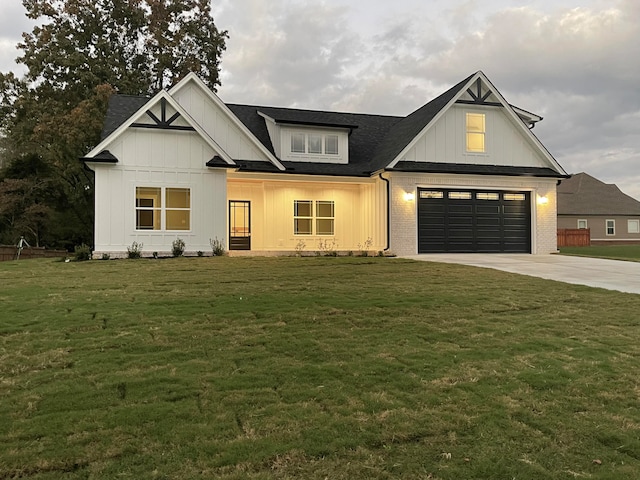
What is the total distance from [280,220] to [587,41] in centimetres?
1581

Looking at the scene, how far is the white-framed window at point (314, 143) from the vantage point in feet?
64.0

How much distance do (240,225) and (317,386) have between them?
616 inches

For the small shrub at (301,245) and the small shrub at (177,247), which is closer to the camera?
the small shrub at (177,247)

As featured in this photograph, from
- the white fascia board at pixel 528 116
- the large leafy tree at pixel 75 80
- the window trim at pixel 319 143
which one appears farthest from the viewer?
the large leafy tree at pixel 75 80

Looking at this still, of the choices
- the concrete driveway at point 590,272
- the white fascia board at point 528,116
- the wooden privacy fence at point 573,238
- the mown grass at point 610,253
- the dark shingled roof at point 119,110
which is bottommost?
the concrete driveway at point 590,272

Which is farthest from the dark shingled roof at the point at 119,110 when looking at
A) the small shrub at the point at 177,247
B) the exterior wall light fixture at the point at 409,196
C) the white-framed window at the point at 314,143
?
the exterior wall light fixture at the point at 409,196

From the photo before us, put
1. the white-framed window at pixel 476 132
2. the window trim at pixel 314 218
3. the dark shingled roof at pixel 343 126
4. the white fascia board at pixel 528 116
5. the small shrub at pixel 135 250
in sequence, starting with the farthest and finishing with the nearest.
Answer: the white fascia board at pixel 528 116 → the window trim at pixel 314 218 → the white-framed window at pixel 476 132 → the dark shingled roof at pixel 343 126 → the small shrub at pixel 135 250

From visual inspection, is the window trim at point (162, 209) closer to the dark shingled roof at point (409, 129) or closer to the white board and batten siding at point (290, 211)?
the white board and batten siding at point (290, 211)

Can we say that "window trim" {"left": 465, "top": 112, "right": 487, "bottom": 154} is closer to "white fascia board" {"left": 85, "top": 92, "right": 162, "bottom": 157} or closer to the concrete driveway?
the concrete driveway

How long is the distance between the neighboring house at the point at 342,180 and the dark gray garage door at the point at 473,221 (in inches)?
1.6

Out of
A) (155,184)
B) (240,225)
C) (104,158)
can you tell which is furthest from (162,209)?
(240,225)

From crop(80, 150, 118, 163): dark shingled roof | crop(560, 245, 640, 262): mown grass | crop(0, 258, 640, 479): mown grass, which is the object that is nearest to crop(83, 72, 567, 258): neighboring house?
crop(80, 150, 118, 163): dark shingled roof

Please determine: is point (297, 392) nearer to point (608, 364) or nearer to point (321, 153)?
point (608, 364)

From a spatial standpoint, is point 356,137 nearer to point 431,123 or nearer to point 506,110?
point 431,123
